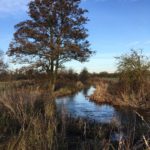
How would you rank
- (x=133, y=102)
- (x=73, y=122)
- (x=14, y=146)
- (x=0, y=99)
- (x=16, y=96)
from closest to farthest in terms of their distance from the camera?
(x=14, y=146) < (x=73, y=122) < (x=0, y=99) < (x=16, y=96) < (x=133, y=102)

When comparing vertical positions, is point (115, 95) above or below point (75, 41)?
below

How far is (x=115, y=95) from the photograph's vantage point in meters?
26.0

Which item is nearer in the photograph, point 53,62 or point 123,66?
point 123,66

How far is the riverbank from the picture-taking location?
22203mm

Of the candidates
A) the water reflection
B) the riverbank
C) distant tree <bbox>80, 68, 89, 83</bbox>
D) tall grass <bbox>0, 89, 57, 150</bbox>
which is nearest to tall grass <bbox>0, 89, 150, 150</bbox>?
tall grass <bbox>0, 89, 57, 150</bbox>

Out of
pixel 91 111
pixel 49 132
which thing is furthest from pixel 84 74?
pixel 49 132

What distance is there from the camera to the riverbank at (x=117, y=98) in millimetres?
22203

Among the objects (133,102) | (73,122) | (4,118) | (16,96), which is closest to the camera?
(4,118)

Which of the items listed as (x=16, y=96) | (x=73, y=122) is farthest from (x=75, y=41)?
(x=73, y=122)

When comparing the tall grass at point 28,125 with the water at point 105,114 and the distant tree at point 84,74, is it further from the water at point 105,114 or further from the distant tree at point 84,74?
the distant tree at point 84,74

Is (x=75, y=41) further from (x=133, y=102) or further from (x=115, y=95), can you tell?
(x=133, y=102)

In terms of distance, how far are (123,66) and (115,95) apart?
236 centimetres

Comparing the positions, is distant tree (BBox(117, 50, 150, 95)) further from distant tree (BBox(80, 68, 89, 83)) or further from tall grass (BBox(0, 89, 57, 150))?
distant tree (BBox(80, 68, 89, 83))

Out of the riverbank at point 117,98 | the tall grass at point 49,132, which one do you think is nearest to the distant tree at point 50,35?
the riverbank at point 117,98
